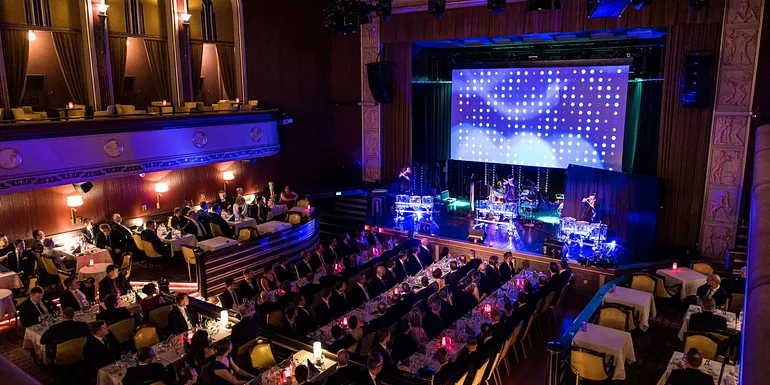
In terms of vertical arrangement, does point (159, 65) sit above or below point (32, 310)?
above

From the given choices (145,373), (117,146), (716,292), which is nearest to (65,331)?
(145,373)

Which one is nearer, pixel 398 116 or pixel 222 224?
pixel 222 224

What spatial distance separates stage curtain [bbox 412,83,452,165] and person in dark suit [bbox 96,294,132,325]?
11524mm

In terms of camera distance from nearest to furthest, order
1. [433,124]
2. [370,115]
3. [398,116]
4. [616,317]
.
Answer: [616,317]
[398,116]
[370,115]
[433,124]

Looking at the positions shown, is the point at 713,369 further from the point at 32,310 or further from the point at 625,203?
the point at 32,310

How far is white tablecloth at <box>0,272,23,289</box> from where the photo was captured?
33.1 ft

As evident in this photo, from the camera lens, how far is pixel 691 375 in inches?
261

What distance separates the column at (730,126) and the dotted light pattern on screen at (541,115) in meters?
2.41

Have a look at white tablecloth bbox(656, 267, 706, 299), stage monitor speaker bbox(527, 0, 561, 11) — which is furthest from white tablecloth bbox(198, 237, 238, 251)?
white tablecloth bbox(656, 267, 706, 299)

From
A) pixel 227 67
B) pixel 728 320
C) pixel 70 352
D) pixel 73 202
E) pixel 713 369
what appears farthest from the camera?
pixel 227 67

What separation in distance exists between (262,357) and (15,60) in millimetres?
10102

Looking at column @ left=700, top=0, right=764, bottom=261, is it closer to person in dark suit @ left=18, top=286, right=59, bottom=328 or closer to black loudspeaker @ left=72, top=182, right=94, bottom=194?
person in dark suit @ left=18, top=286, right=59, bottom=328

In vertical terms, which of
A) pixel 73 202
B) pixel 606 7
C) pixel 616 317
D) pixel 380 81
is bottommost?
pixel 616 317

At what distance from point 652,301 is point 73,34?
46.5ft
